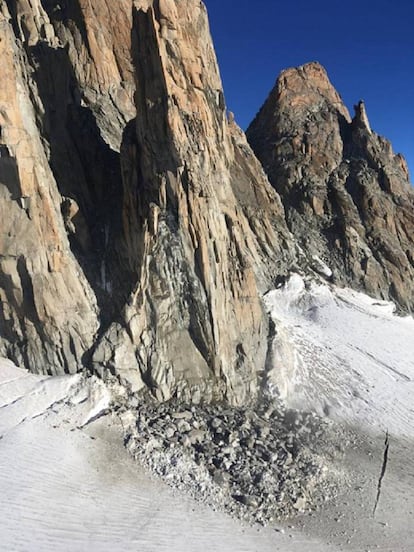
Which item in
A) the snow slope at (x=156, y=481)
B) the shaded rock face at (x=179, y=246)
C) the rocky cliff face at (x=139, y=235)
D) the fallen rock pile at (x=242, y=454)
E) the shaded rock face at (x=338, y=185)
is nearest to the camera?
the snow slope at (x=156, y=481)

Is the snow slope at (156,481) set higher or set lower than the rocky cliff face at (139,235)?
lower

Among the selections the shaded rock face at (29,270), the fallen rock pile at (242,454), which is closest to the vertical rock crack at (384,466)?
the fallen rock pile at (242,454)

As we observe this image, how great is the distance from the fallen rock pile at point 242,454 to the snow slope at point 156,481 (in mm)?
558

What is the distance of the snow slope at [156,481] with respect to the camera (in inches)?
524

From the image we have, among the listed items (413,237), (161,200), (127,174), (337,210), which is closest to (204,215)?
(161,200)

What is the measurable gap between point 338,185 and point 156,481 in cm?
3210

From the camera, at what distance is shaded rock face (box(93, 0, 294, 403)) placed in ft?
69.1

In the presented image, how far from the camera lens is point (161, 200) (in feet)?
73.0

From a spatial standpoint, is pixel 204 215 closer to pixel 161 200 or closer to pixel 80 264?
pixel 161 200

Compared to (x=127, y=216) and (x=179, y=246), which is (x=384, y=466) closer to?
(x=179, y=246)

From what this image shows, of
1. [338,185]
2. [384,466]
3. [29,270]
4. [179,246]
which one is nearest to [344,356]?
[384,466]

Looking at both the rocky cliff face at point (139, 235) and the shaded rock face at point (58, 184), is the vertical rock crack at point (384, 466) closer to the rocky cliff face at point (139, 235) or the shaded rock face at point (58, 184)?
the rocky cliff face at point (139, 235)

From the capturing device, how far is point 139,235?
74.2 ft

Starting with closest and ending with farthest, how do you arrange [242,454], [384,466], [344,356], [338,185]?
[242,454]
[384,466]
[344,356]
[338,185]
